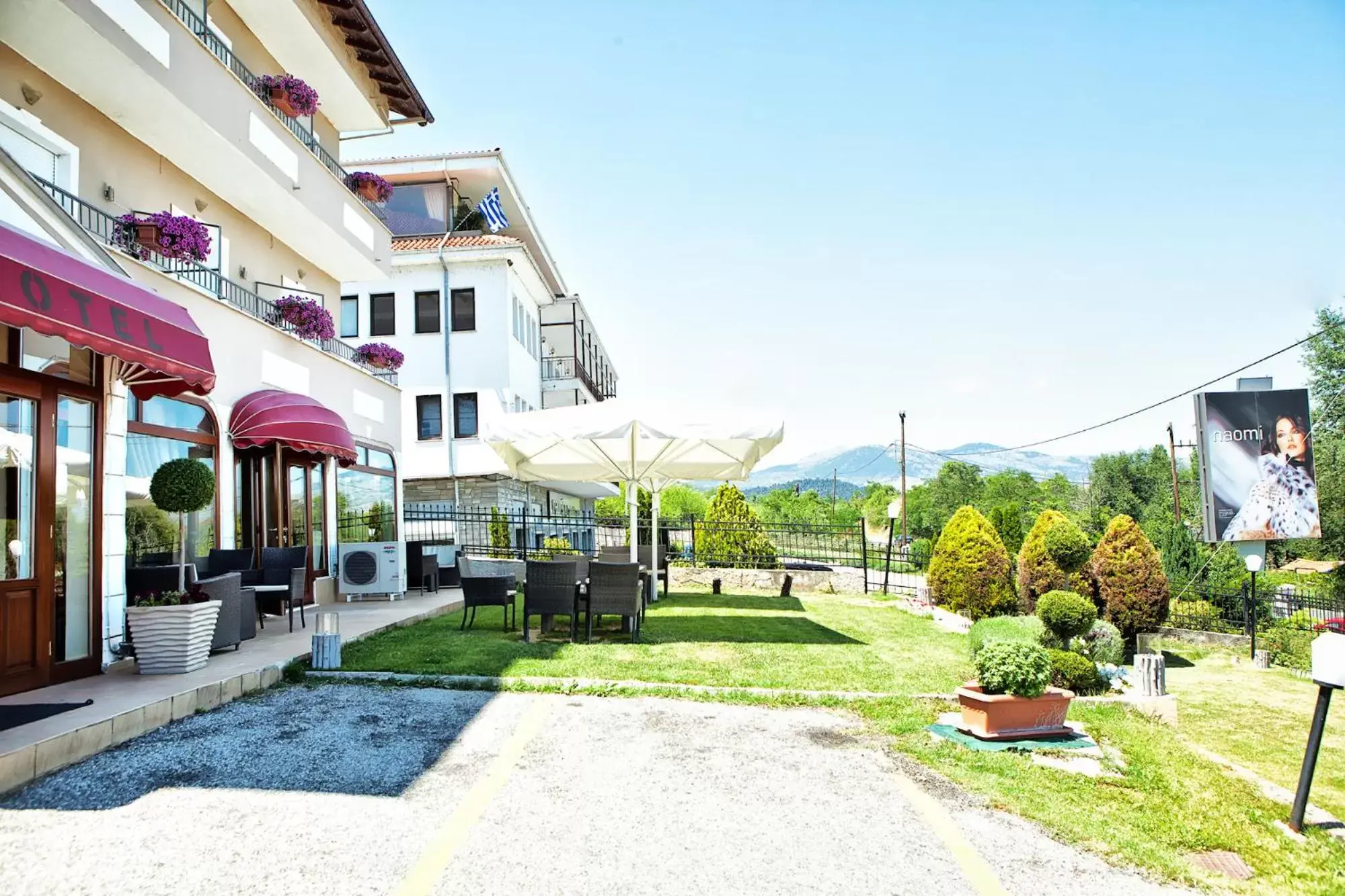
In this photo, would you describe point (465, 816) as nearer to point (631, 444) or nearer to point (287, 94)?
point (631, 444)

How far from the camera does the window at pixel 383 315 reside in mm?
25656

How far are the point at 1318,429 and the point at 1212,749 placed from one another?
143 feet

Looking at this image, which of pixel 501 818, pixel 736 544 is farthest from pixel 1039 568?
pixel 501 818

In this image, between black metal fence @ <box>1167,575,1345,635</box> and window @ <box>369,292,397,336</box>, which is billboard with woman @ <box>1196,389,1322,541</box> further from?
window @ <box>369,292,397,336</box>

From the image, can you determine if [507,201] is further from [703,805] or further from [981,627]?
[703,805]

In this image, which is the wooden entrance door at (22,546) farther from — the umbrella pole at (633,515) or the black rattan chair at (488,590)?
the umbrella pole at (633,515)

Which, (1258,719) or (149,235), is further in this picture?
(1258,719)

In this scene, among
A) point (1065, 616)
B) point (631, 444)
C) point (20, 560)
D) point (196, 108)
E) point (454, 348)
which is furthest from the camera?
point (454, 348)

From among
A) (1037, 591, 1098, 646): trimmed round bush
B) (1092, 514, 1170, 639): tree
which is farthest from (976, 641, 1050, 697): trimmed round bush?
(1092, 514, 1170, 639): tree

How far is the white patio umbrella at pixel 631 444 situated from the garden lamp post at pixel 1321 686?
7.04 m

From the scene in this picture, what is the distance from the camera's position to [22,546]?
642cm

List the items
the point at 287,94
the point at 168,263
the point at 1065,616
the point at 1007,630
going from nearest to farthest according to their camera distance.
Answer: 1. the point at 1007,630
2. the point at 168,263
3. the point at 1065,616
4. the point at 287,94

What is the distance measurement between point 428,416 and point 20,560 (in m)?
19.2

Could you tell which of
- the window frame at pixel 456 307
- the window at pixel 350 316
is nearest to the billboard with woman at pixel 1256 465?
the window frame at pixel 456 307
